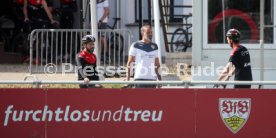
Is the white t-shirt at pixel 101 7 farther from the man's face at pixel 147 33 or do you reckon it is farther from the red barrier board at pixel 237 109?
the red barrier board at pixel 237 109

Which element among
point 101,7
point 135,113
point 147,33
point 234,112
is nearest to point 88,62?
point 147,33

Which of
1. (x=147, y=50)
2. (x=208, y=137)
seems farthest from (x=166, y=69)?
(x=208, y=137)

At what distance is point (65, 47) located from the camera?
18.9m

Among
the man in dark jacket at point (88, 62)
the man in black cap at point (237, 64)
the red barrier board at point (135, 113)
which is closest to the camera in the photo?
the red barrier board at point (135, 113)

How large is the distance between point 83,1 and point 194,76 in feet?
23.6

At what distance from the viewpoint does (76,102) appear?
1255 centimetres

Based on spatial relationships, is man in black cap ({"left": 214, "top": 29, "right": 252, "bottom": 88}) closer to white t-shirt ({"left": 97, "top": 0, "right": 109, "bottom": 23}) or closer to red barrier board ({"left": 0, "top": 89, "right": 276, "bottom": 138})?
red barrier board ({"left": 0, "top": 89, "right": 276, "bottom": 138})

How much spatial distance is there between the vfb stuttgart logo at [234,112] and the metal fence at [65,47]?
6182mm

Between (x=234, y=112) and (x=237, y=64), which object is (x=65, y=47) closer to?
(x=237, y=64)

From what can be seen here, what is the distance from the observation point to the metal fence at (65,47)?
18.6 meters

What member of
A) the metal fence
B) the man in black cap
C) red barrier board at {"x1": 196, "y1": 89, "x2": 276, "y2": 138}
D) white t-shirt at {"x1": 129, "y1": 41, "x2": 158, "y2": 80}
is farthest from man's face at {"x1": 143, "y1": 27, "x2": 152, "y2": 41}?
the metal fence

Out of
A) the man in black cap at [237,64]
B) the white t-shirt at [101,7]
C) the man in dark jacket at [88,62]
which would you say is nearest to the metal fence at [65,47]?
the white t-shirt at [101,7]

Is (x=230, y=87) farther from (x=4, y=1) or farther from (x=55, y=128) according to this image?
(x=4, y=1)

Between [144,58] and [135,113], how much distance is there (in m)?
1.87
